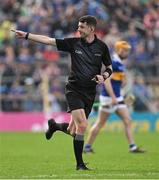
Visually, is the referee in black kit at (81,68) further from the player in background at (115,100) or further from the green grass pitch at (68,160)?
the player in background at (115,100)

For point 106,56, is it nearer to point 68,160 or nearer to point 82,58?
point 82,58

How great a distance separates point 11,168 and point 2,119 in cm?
1515

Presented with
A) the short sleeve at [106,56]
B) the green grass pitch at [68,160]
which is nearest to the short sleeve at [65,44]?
the short sleeve at [106,56]

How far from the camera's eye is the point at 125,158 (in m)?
14.9

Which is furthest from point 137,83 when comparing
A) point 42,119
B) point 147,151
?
point 147,151

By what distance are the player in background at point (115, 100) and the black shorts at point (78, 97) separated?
4506 millimetres

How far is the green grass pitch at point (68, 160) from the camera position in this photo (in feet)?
35.9

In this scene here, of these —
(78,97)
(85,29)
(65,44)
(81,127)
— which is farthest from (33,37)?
(81,127)

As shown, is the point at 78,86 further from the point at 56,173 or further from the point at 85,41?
the point at 56,173

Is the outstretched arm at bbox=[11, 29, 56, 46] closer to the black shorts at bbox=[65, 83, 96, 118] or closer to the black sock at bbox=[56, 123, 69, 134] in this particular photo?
the black shorts at bbox=[65, 83, 96, 118]

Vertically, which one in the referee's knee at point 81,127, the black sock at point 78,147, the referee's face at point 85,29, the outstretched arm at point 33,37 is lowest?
the black sock at point 78,147

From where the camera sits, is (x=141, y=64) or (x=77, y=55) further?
(x=141, y=64)

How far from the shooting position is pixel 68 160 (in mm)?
14281

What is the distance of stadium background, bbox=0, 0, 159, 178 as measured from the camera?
2705 centimetres
